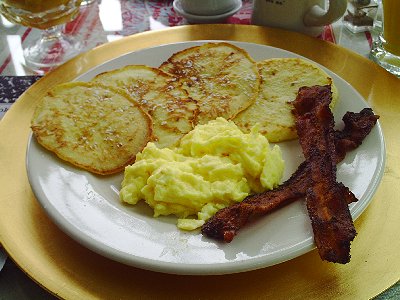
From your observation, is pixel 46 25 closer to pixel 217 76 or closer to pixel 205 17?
pixel 205 17

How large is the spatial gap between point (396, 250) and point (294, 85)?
0.73m

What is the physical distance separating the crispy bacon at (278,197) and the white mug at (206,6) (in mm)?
1103

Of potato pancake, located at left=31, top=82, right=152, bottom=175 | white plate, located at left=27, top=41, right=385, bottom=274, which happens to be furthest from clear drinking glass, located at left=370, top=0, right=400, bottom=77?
potato pancake, located at left=31, top=82, right=152, bottom=175

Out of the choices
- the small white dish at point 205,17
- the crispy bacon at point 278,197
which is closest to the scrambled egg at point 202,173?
the crispy bacon at point 278,197

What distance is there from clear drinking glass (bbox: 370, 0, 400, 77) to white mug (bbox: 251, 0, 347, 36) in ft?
0.59

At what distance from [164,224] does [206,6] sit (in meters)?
1.40

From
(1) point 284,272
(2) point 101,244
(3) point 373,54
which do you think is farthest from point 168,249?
(3) point 373,54

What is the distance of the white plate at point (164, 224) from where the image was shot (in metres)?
1.18

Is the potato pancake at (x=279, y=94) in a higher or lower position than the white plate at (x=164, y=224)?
lower

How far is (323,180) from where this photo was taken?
1.33m

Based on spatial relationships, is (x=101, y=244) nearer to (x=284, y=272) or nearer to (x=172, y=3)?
(x=284, y=272)

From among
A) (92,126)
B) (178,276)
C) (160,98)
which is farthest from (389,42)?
(178,276)

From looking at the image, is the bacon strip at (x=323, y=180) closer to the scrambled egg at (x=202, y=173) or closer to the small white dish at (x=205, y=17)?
the scrambled egg at (x=202, y=173)

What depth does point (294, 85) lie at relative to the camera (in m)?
1.81
